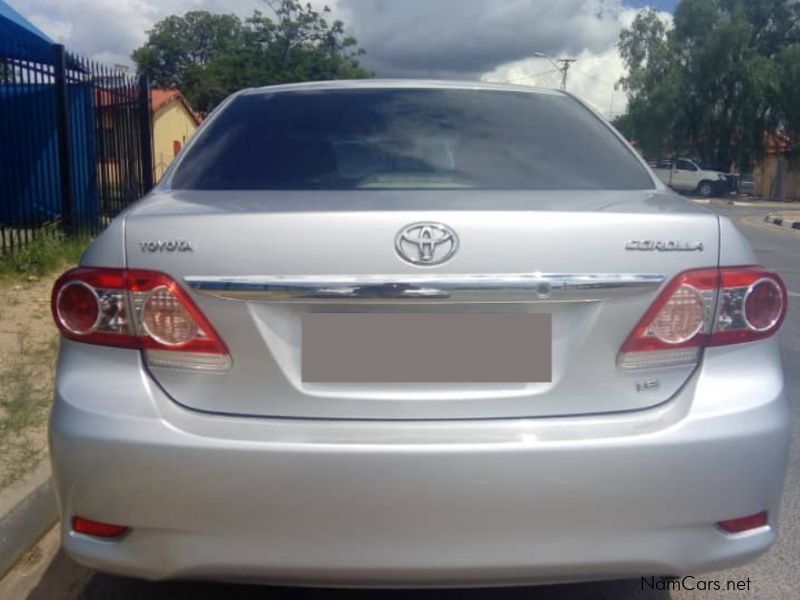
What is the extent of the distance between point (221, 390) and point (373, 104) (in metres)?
1.38

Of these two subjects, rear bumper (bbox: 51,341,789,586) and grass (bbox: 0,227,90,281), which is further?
grass (bbox: 0,227,90,281)

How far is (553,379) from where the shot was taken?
215 centimetres

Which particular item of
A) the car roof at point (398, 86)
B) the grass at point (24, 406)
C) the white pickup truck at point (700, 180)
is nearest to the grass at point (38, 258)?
the grass at point (24, 406)

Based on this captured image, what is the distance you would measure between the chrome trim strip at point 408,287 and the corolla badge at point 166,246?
9 cm

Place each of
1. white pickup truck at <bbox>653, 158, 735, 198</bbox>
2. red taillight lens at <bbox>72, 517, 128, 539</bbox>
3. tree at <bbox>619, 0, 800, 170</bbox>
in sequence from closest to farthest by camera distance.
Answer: red taillight lens at <bbox>72, 517, 128, 539</bbox> → white pickup truck at <bbox>653, 158, 735, 198</bbox> → tree at <bbox>619, 0, 800, 170</bbox>

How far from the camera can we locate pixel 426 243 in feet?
6.89

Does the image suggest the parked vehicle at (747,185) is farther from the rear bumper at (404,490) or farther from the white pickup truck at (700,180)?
the rear bumper at (404,490)

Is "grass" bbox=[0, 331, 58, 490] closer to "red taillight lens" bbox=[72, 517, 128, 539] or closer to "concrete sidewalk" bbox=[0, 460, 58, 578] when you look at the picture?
"concrete sidewalk" bbox=[0, 460, 58, 578]

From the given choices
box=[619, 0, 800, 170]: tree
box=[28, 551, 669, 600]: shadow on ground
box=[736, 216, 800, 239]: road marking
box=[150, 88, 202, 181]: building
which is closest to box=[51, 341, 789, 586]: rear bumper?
box=[28, 551, 669, 600]: shadow on ground

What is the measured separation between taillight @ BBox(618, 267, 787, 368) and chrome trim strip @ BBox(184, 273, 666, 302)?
→ 0.17 metres

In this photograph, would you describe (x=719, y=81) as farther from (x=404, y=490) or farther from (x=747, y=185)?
(x=404, y=490)

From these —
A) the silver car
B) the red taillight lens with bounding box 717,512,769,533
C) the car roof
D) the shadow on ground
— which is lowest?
the shadow on ground

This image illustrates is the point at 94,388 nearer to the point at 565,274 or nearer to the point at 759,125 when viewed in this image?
the point at 565,274

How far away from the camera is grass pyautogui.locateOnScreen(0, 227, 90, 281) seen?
7.98 meters
